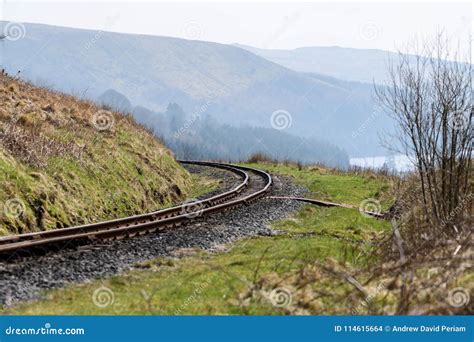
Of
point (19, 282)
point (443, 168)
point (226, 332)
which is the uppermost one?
point (443, 168)

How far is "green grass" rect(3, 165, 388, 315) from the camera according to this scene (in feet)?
24.0

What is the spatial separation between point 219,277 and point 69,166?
941 cm

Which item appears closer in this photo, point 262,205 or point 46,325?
point 46,325

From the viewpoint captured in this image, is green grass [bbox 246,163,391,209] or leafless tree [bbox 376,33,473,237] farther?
green grass [bbox 246,163,391,209]

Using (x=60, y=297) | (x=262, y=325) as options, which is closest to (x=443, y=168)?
(x=262, y=325)

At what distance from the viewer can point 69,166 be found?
16.8 meters

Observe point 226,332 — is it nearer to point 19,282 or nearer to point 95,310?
point 95,310

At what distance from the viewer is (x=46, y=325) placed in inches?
254

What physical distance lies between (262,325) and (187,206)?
10.7 metres
